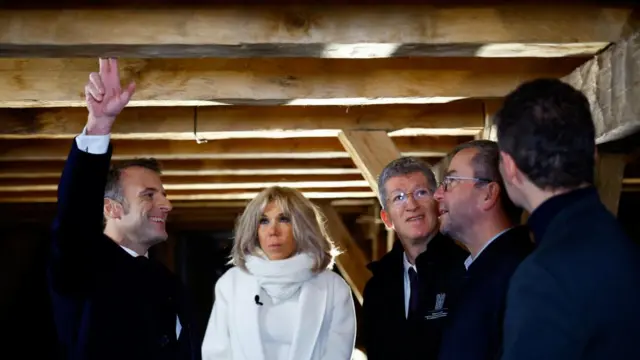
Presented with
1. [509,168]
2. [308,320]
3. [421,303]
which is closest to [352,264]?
[308,320]

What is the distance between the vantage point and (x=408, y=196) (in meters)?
2.97

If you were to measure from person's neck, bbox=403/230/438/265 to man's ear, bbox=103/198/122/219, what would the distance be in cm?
111

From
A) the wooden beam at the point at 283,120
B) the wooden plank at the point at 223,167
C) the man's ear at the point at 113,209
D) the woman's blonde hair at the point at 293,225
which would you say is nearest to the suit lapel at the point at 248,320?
the woman's blonde hair at the point at 293,225

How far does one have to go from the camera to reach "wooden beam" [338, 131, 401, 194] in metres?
4.25

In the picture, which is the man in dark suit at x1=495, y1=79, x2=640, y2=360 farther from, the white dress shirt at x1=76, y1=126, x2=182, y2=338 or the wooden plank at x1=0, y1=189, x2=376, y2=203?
the wooden plank at x1=0, y1=189, x2=376, y2=203

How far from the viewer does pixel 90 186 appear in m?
2.20

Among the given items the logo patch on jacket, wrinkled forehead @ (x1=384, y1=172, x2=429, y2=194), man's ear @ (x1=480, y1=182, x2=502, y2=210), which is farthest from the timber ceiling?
the logo patch on jacket

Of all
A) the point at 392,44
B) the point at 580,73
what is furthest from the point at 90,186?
the point at 580,73

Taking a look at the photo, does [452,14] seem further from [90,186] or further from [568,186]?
[90,186]

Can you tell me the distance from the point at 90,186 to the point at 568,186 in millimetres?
1300

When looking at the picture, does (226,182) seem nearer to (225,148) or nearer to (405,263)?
Result: (225,148)

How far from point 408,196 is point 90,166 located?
49.9 inches

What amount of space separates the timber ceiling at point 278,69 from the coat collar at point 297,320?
91cm

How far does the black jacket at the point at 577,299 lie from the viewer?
1.55 m
